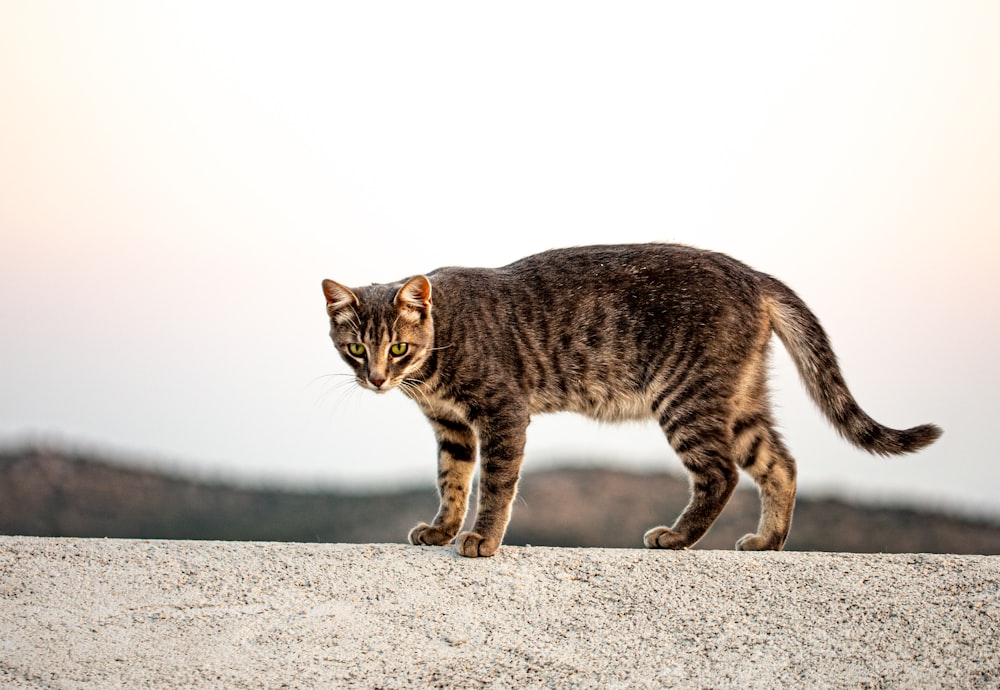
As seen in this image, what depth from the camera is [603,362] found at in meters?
5.80

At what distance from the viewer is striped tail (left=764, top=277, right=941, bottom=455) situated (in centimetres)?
595

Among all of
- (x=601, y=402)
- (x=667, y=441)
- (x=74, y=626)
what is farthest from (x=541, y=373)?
(x=74, y=626)

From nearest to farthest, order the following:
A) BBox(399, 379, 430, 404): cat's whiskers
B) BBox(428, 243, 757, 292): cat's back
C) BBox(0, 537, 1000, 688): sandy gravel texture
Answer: BBox(0, 537, 1000, 688): sandy gravel texture, BBox(399, 379, 430, 404): cat's whiskers, BBox(428, 243, 757, 292): cat's back

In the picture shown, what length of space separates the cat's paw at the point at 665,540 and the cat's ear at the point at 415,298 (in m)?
1.68

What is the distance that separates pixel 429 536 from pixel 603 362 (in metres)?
1.32

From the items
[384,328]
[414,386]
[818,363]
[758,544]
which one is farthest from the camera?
[818,363]

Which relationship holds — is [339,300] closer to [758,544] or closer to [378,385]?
[378,385]

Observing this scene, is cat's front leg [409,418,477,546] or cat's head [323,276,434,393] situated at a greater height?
cat's head [323,276,434,393]

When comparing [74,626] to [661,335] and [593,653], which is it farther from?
[661,335]

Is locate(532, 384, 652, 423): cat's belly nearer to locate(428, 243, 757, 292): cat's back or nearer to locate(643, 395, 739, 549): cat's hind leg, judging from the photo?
locate(643, 395, 739, 549): cat's hind leg

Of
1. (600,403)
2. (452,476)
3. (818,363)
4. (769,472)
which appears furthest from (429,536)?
(818,363)

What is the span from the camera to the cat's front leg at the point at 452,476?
581 centimetres

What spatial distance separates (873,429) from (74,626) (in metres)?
4.25

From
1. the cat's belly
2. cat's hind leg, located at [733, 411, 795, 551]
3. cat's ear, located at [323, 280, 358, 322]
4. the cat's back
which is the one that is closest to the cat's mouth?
cat's ear, located at [323, 280, 358, 322]
